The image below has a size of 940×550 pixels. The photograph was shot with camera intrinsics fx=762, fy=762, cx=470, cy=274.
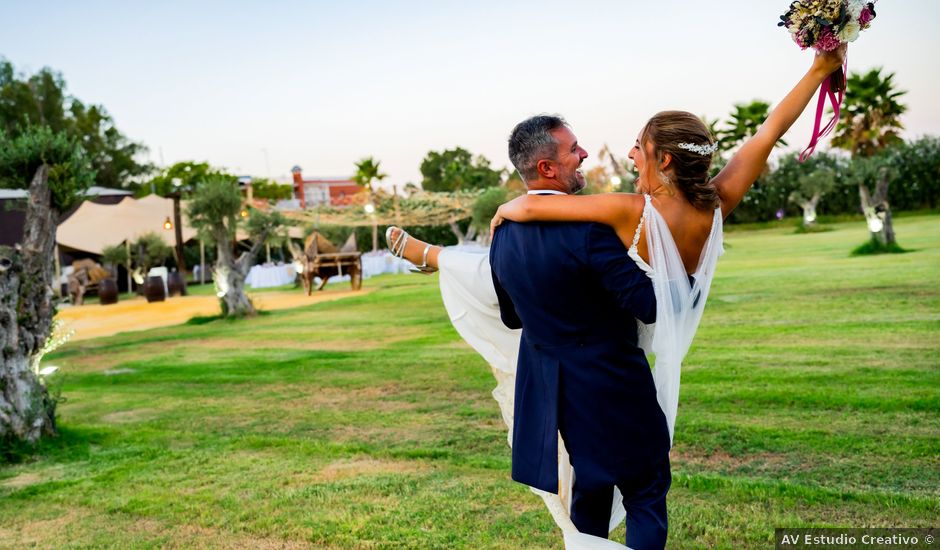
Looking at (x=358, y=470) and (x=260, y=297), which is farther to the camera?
(x=260, y=297)

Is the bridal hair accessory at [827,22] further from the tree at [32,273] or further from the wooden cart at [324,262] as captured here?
the wooden cart at [324,262]

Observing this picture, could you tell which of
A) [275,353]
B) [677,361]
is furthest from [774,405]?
[275,353]

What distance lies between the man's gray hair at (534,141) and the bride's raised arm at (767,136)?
1.82 feet

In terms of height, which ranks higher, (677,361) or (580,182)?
(580,182)

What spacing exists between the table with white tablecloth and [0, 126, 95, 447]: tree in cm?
2422

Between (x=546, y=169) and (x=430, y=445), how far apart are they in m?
3.91

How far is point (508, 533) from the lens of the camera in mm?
4078

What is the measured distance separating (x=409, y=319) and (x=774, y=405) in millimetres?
9641

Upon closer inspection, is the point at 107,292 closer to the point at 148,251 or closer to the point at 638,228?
the point at 148,251

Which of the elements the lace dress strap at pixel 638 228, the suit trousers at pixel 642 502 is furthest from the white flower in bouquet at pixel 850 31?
the suit trousers at pixel 642 502

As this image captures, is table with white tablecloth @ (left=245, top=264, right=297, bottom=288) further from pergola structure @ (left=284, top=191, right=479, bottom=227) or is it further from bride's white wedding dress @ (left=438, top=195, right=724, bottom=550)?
bride's white wedding dress @ (left=438, top=195, right=724, bottom=550)

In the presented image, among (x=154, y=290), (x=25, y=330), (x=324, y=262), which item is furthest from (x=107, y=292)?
(x=25, y=330)

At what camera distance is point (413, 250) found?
3.36 meters

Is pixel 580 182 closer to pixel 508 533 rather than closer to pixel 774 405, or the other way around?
pixel 508 533
